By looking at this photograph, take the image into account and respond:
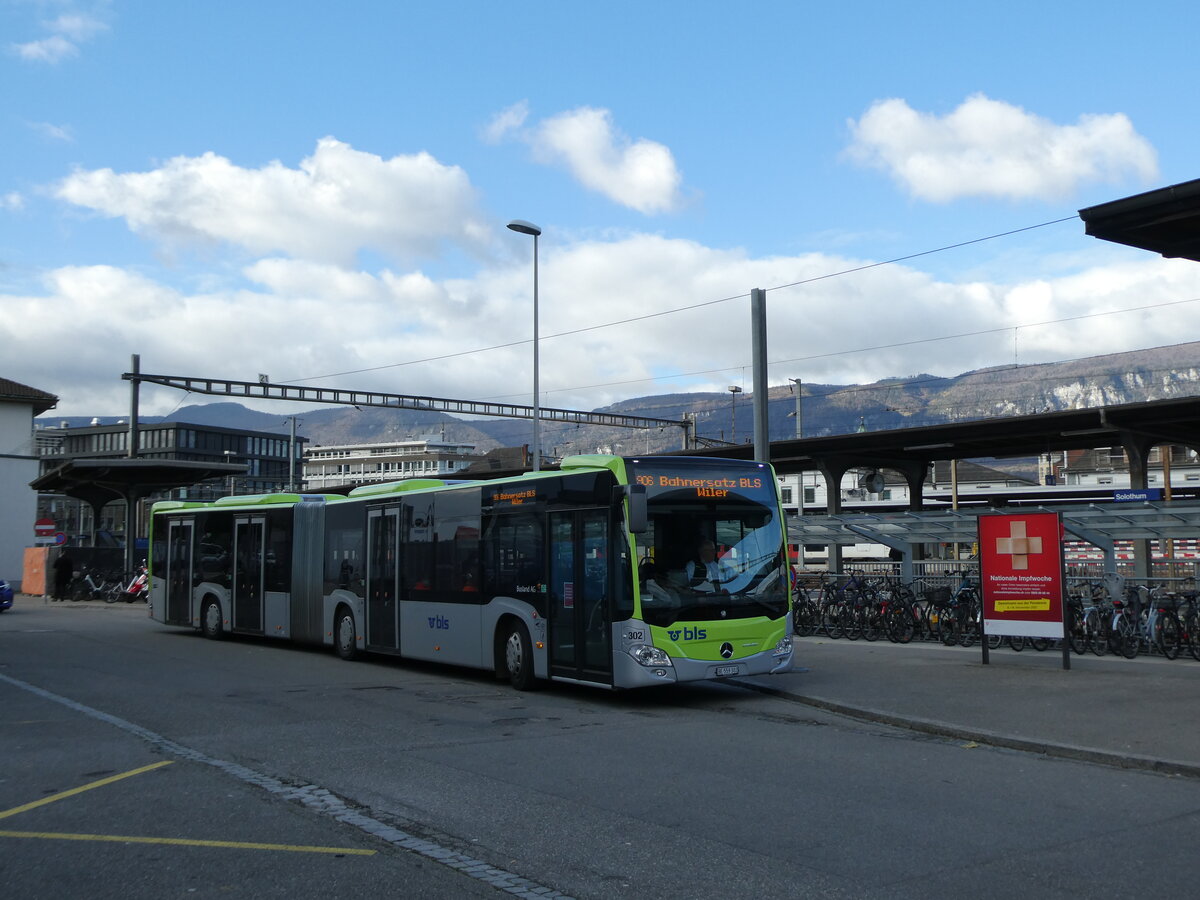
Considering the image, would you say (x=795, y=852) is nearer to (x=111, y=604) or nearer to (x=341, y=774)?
(x=341, y=774)

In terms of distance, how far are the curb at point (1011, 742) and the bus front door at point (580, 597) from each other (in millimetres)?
2562

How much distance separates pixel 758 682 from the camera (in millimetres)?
15352

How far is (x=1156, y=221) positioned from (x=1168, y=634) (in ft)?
27.9

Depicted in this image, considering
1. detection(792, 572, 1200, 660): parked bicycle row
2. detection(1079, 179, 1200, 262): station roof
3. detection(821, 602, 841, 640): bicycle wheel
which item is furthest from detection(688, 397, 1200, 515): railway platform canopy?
detection(1079, 179, 1200, 262): station roof

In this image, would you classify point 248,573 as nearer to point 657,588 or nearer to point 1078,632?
point 657,588

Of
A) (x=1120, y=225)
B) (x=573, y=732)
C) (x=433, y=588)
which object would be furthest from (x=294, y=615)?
(x=1120, y=225)

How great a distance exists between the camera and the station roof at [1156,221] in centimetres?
1022

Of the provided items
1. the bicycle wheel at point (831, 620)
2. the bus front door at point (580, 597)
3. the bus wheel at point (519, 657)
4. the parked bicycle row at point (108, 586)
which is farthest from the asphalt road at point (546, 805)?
the parked bicycle row at point (108, 586)

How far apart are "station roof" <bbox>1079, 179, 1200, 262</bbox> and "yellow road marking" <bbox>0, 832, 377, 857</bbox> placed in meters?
8.71

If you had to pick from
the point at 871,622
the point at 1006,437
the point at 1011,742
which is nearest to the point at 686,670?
the point at 1011,742

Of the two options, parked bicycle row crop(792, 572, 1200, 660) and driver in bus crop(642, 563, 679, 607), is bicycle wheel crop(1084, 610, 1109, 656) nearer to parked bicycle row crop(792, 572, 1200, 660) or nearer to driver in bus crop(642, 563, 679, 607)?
parked bicycle row crop(792, 572, 1200, 660)

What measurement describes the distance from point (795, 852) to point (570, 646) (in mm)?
7359

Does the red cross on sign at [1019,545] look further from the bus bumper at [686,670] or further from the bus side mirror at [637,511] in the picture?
the bus side mirror at [637,511]

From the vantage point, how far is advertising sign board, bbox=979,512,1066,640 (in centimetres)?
1539
